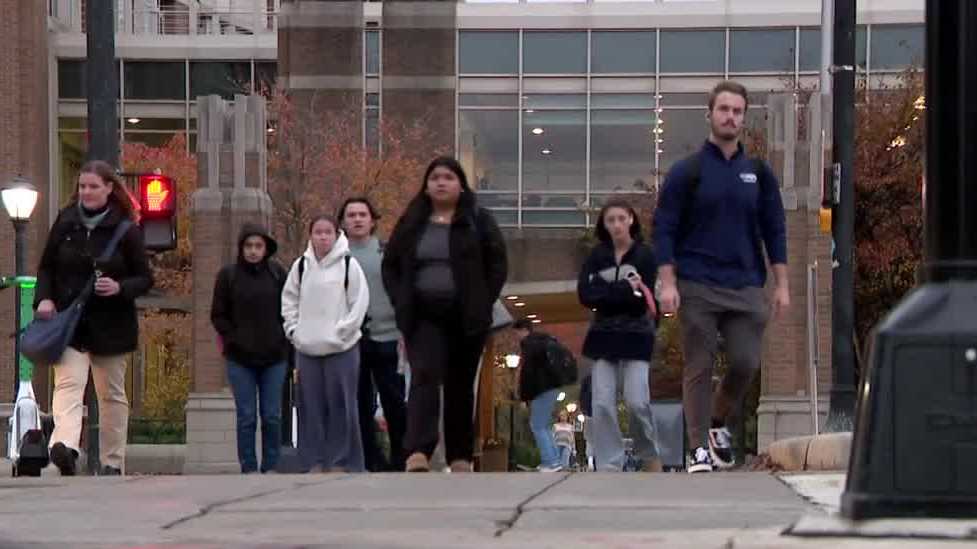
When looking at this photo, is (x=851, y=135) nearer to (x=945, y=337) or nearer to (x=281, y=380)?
(x=281, y=380)

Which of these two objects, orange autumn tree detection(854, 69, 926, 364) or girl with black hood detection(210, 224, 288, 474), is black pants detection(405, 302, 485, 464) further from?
orange autumn tree detection(854, 69, 926, 364)

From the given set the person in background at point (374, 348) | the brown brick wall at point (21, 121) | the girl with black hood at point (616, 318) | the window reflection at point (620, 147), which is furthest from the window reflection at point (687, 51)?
the girl with black hood at point (616, 318)

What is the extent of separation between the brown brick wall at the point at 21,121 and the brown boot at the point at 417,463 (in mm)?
35341

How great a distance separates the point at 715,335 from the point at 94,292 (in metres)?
3.50

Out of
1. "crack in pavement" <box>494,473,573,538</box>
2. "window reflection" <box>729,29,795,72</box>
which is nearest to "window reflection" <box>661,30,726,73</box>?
"window reflection" <box>729,29,795,72</box>

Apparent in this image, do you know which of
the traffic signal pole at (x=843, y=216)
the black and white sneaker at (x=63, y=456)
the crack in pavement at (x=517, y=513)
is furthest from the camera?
the traffic signal pole at (x=843, y=216)

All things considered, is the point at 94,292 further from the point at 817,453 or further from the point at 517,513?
the point at 517,513

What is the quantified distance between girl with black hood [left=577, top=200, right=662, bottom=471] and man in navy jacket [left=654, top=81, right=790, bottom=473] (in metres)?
1.51

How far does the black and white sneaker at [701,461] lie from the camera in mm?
10805

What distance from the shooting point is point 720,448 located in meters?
10.8

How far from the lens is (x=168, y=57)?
50875mm

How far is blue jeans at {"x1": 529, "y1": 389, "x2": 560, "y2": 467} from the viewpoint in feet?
57.7

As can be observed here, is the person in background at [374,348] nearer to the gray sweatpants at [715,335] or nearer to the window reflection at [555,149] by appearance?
the gray sweatpants at [715,335]

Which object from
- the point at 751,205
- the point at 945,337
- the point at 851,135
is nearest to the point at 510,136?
the point at 851,135
